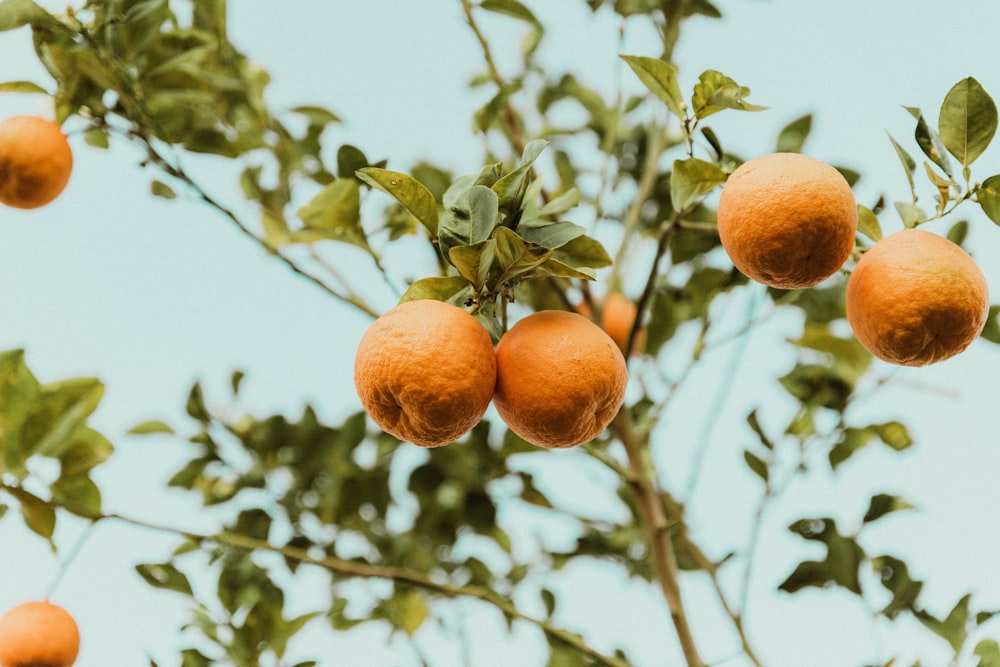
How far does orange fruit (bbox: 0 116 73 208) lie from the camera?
1284mm

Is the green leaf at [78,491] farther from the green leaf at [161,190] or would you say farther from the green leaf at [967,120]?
the green leaf at [967,120]

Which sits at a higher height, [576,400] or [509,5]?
[509,5]

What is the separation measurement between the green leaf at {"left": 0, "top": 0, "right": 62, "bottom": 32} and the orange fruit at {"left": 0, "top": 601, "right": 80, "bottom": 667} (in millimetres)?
872

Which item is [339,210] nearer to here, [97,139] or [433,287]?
[433,287]

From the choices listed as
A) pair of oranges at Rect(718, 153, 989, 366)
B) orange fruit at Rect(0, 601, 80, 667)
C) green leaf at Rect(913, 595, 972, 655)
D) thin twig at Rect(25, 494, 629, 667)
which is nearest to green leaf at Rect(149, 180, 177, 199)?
thin twig at Rect(25, 494, 629, 667)

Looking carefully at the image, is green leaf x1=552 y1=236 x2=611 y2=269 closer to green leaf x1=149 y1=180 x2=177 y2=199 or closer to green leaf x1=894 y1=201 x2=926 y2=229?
green leaf x1=894 y1=201 x2=926 y2=229

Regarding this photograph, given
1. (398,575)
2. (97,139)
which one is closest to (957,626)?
(398,575)

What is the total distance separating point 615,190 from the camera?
183 centimetres

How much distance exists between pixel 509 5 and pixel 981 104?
90 cm

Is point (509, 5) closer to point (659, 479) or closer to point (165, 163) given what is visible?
point (165, 163)

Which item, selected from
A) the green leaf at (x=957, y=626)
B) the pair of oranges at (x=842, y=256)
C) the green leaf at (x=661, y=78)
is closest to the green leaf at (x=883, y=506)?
the green leaf at (x=957, y=626)

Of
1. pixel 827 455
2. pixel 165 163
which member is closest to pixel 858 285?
pixel 827 455

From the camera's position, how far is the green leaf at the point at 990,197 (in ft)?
2.91

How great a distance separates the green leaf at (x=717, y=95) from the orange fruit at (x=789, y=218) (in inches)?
2.6
